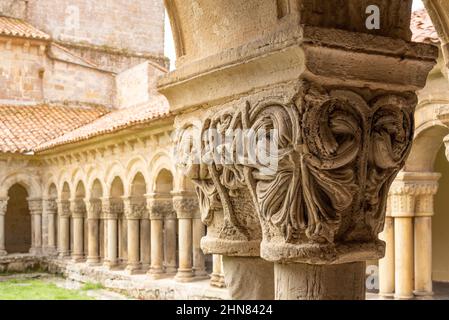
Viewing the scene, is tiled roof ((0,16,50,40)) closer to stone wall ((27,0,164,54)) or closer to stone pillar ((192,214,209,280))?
stone wall ((27,0,164,54))

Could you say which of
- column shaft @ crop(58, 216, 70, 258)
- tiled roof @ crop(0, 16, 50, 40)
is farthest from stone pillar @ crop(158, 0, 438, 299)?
tiled roof @ crop(0, 16, 50, 40)

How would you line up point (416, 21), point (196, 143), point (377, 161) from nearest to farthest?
point (377, 161) < point (196, 143) < point (416, 21)

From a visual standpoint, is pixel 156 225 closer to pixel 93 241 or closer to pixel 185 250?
pixel 185 250

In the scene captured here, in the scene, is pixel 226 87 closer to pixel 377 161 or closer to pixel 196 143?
pixel 196 143

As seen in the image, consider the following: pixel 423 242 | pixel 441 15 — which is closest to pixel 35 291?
pixel 423 242

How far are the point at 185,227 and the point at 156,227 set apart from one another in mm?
1171

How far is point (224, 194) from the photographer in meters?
2.62

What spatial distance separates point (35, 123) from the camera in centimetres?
1905

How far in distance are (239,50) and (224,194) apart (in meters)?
0.57

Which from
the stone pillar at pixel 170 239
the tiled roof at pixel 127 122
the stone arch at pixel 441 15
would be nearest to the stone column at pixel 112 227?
the tiled roof at pixel 127 122

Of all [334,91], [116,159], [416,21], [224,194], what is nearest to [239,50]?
[334,91]

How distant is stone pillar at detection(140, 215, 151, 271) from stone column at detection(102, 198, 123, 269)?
A: 938 mm

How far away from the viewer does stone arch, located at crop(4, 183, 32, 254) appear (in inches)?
831

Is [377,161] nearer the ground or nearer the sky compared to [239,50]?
nearer the ground
